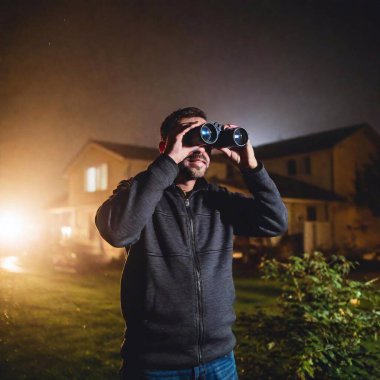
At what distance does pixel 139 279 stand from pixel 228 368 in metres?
0.80

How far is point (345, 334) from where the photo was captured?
10.9 ft

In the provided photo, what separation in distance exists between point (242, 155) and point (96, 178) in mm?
22364

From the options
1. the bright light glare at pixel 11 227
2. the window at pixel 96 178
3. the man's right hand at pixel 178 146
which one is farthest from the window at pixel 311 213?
the bright light glare at pixel 11 227

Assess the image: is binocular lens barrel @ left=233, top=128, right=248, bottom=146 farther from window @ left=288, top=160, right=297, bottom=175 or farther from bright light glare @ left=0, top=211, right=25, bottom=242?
bright light glare @ left=0, top=211, right=25, bottom=242

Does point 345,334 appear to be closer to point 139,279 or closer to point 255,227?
point 255,227

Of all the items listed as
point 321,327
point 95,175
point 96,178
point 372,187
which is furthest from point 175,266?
point 95,175

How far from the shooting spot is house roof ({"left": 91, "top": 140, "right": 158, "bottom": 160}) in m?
21.7

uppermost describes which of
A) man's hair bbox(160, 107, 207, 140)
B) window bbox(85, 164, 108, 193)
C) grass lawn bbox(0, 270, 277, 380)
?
window bbox(85, 164, 108, 193)

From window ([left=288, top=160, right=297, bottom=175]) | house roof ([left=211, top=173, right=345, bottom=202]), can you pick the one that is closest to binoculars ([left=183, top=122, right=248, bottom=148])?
house roof ([left=211, top=173, right=345, bottom=202])

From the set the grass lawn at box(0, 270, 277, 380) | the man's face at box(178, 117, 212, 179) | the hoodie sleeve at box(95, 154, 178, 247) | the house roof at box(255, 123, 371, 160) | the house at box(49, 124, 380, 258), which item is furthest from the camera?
the house roof at box(255, 123, 371, 160)

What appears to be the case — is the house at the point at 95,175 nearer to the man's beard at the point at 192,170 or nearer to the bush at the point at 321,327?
the bush at the point at 321,327

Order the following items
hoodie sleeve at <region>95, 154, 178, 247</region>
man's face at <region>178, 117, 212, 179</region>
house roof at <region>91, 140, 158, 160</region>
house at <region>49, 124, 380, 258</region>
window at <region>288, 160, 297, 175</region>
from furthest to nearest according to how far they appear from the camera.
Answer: window at <region>288, 160, 297, 175</region> → house roof at <region>91, 140, 158, 160</region> → house at <region>49, 124, 380, 258</region> → man's face at <region>178, 117, 212, 179</region> → hoodie sleeve at <region>95, 154, 178, 247</region>

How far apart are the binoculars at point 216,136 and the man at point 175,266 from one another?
0.05m

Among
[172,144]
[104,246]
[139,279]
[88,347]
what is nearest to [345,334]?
[139,279]
